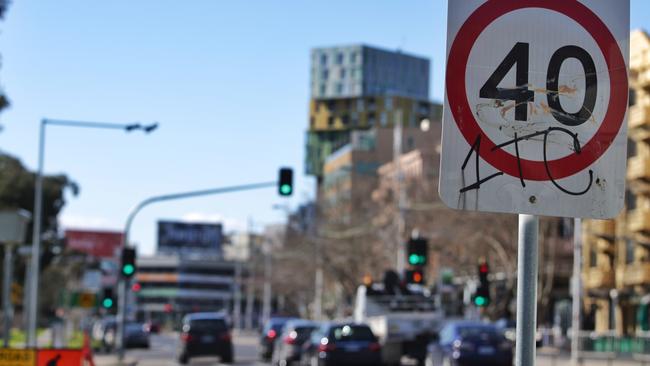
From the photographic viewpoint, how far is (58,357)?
54.3 ft

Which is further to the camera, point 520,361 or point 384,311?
point 384,311

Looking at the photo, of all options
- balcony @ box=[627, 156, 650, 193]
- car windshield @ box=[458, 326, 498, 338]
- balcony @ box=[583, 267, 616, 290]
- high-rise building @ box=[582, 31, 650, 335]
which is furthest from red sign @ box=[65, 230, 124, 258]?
car windshield @ box=[458, 326, 498, 338]

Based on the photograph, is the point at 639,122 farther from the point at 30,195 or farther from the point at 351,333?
the point at 30,195

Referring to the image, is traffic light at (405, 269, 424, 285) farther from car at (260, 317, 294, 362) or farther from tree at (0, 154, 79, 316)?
tree at (0, 154, 79, 316)

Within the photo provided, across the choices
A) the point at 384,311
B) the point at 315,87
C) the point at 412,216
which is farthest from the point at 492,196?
the point at 315,87

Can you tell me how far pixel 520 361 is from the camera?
3701mm

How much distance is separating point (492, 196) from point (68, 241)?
93541 mm

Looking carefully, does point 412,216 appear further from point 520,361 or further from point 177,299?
point 177,299

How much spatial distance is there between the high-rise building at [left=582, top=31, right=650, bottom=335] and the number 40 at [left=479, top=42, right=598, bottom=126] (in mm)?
53039

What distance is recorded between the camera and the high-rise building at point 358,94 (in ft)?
456

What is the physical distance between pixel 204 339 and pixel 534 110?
1620 inches

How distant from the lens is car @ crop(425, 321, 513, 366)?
32.6 meters

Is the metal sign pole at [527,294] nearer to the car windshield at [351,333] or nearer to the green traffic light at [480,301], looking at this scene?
the car windshield at [351,333]

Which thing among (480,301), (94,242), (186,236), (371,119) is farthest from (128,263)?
(371,119)
